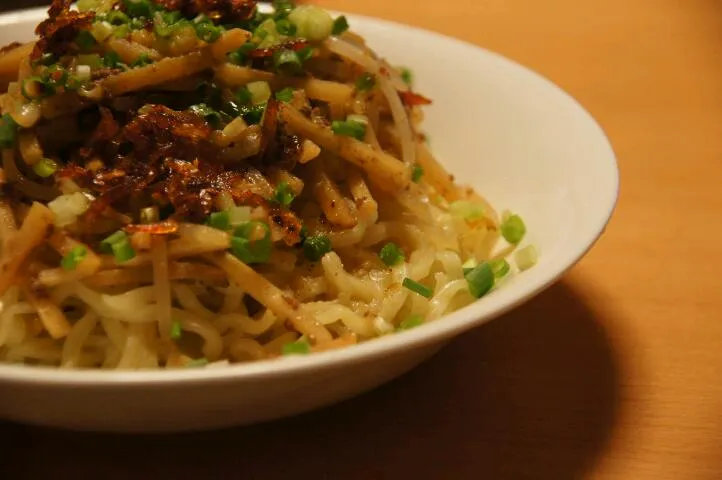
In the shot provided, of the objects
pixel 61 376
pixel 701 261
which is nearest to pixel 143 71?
pixel 61 376

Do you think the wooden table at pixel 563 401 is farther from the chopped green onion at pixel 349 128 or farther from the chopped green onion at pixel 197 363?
the chopped green onion at pixel 349 128


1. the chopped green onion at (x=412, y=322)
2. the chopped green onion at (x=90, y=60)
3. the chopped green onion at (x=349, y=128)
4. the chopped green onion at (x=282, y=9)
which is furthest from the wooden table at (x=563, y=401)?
the chopped green onion at (x=282, y=9)

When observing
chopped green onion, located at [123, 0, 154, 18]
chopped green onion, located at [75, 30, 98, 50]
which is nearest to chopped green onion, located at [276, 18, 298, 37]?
chopped green onion, located at [123, 0, 154, 18]

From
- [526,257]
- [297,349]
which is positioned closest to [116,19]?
[297,349]

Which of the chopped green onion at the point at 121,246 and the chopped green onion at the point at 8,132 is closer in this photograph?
the chopped green onion at the point at 121,246

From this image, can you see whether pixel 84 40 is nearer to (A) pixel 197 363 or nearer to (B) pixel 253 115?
(B) pixel 253 115

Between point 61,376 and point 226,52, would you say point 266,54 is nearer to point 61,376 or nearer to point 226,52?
point 226,52
